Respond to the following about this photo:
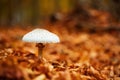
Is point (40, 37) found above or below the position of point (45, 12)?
below

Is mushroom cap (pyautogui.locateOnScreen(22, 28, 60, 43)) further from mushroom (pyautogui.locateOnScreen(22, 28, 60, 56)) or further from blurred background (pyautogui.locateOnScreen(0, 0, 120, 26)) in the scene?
blurred background (pyautogui.locateOnScreen(0, 0, 120, 26))

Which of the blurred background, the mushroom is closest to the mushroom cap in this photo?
the mushroom

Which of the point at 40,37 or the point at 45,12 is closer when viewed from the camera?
the point at 40,37

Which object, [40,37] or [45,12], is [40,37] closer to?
[40,37]

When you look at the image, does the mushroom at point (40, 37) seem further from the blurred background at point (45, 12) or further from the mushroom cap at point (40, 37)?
the blurred background at point (45, 12)

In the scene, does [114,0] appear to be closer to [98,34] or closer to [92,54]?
[92,54]

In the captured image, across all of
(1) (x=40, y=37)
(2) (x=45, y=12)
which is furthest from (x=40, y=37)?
Result: (2) (x=45, y=12)

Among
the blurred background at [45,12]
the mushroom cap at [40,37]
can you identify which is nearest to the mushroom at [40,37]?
the mushroom cap at [40,37]

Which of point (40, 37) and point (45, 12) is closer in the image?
point (40, 37)

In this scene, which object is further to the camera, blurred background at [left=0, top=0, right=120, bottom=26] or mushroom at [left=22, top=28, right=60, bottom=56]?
blurred background at [left=0, top=0, right=120, bottom=26]
